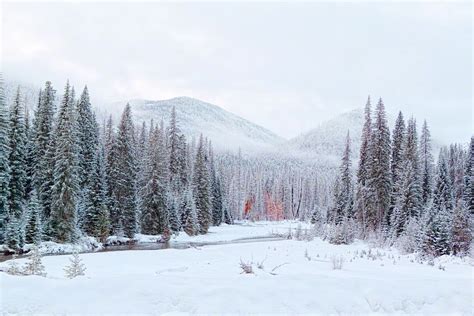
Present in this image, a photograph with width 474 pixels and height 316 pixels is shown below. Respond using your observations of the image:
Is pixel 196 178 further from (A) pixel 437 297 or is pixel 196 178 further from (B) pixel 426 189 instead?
(A) pixel 437 297

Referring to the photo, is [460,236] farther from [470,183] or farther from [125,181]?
[125,181]

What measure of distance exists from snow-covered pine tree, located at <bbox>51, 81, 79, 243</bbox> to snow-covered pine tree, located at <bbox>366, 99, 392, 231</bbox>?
2907 centimetres

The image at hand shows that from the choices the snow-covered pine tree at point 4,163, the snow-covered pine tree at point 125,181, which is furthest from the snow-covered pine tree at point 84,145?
the snow-covered pine tree at point 4,163

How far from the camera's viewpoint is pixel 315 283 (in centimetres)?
964

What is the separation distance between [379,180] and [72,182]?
1198 inches

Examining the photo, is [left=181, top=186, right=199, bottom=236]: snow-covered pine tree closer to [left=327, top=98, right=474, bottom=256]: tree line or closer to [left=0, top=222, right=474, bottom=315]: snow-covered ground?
[left=327, top=98, right=474, bottom=256]: tree line

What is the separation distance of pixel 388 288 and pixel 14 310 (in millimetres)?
7491

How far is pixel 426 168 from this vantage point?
176 feet

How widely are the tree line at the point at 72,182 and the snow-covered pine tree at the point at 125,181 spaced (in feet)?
0.34

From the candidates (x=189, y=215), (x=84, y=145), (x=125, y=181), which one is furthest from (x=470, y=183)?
(x=84, y=145)

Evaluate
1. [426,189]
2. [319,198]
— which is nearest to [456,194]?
[426,189]

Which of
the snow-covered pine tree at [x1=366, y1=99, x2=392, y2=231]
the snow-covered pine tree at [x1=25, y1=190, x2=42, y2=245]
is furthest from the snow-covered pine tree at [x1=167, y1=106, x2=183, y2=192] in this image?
the snow-covered pine tree at [x1=25, y1=190, x2=42, y2=245]

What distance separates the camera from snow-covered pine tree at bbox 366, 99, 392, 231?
46875 millimetres

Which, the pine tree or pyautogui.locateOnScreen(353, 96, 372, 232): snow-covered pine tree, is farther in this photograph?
pyautogui.locateOnScreen(353, 96, 372, 232): snow-covered pine tree
